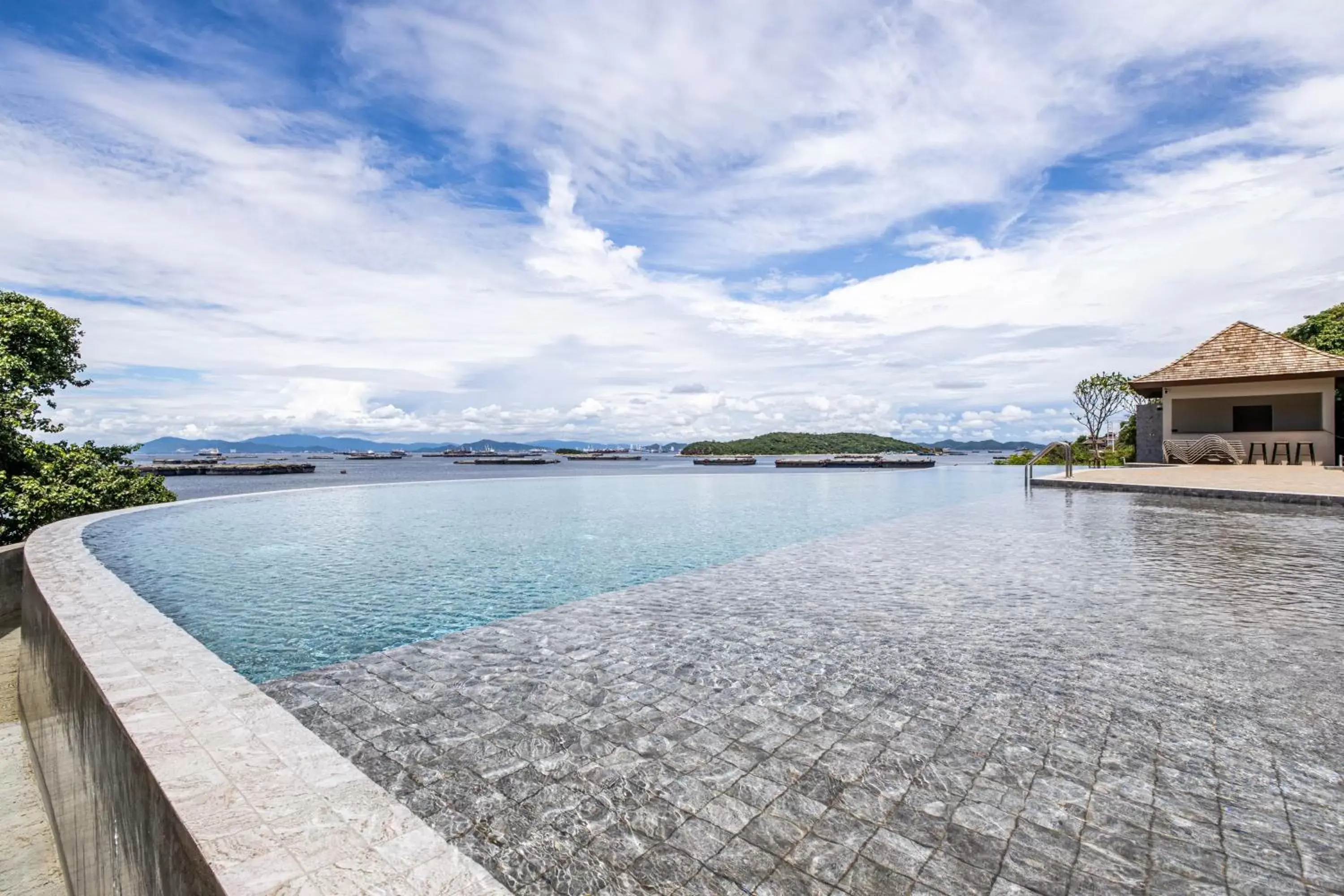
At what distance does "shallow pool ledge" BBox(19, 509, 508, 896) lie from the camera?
138 centimetres

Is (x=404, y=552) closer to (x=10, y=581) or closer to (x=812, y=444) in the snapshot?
(x=10, y=581)

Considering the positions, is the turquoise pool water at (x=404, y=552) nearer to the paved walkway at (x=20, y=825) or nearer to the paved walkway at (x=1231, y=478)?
the paved walkway at (x=20, y=825)

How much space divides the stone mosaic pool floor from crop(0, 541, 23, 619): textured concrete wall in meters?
4.93

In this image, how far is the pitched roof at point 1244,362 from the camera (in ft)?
54.3

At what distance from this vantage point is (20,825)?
3.76 m

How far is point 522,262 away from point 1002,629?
50.3 feet

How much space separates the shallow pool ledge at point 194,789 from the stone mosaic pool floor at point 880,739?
496mm

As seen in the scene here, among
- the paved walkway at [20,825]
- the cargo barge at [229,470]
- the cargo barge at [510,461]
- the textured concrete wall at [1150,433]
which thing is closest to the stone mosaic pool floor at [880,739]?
the paved walkway at [20,825]

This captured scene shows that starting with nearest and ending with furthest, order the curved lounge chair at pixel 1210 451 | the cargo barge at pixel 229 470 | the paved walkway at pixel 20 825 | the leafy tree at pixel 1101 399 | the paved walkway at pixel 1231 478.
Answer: the paved walkway at pixel 20 825 → the paved walkway at pixel 1231 478 → the curved lounge chair at pixel 1210 451 → the leafy tree at pixel 1101 399 → the cargo barge at pixel 229 470

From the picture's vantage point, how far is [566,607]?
5.22 metres

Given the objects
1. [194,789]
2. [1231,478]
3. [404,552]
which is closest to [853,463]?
[1231,478]

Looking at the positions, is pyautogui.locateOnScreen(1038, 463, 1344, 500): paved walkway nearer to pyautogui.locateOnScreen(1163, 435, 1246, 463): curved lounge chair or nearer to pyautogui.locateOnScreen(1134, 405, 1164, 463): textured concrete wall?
pyautogui.locateOnScreen(1163, 435, 1246, 463): curved lounge chair

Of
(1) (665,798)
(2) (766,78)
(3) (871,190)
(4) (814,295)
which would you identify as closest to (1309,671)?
(1) (665,798)

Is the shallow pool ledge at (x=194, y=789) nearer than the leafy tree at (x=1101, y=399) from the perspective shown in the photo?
Yes
